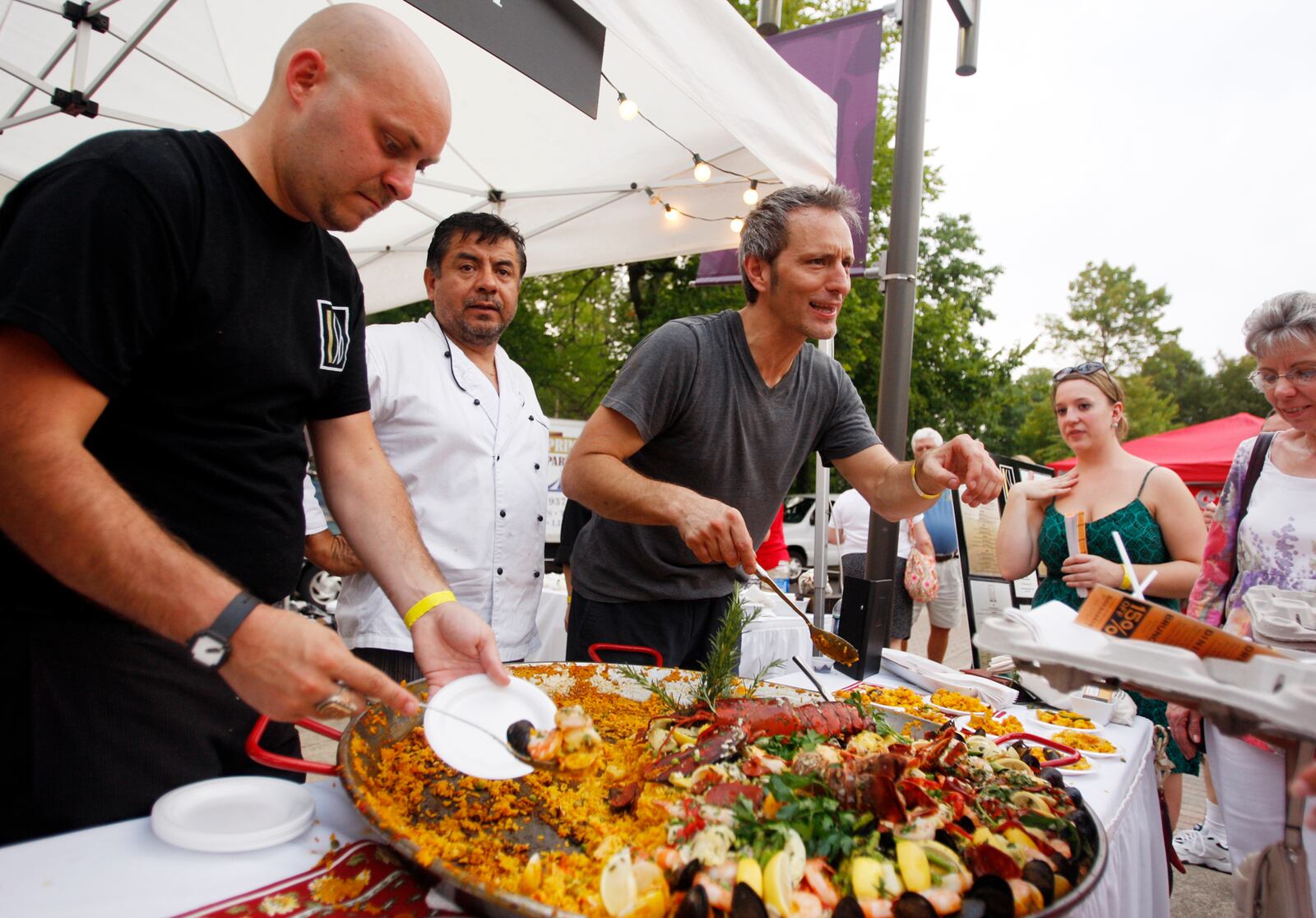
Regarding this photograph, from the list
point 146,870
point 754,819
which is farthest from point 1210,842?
point 146,870

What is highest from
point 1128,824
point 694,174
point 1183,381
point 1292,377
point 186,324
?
point 1183,381

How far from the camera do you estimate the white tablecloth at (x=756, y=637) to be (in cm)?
342

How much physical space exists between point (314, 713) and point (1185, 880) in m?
3.92

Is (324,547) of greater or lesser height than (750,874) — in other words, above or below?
above

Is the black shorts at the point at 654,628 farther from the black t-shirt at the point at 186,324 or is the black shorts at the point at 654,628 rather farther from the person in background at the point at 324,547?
the black t-shirt at the point at 186,324

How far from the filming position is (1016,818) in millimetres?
1126

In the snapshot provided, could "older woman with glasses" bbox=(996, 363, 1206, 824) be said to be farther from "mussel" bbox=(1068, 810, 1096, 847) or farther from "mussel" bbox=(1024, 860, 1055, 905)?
"mussel" bbox=(1024, 860, 1055, 905)

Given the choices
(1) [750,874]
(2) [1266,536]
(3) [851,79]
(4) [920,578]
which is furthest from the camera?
(4) [920,578]

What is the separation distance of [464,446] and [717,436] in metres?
0.83

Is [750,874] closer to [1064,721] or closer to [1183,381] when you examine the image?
[1064,721]

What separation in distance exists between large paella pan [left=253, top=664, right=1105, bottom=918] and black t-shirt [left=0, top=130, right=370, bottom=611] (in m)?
0.47

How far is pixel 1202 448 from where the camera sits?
12.8m

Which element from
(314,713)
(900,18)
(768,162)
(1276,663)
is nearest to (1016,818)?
(1276,663)

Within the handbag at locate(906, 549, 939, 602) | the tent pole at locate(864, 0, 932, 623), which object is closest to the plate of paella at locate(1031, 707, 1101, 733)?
the tent pole at locate(864, 0, 932, 623)
